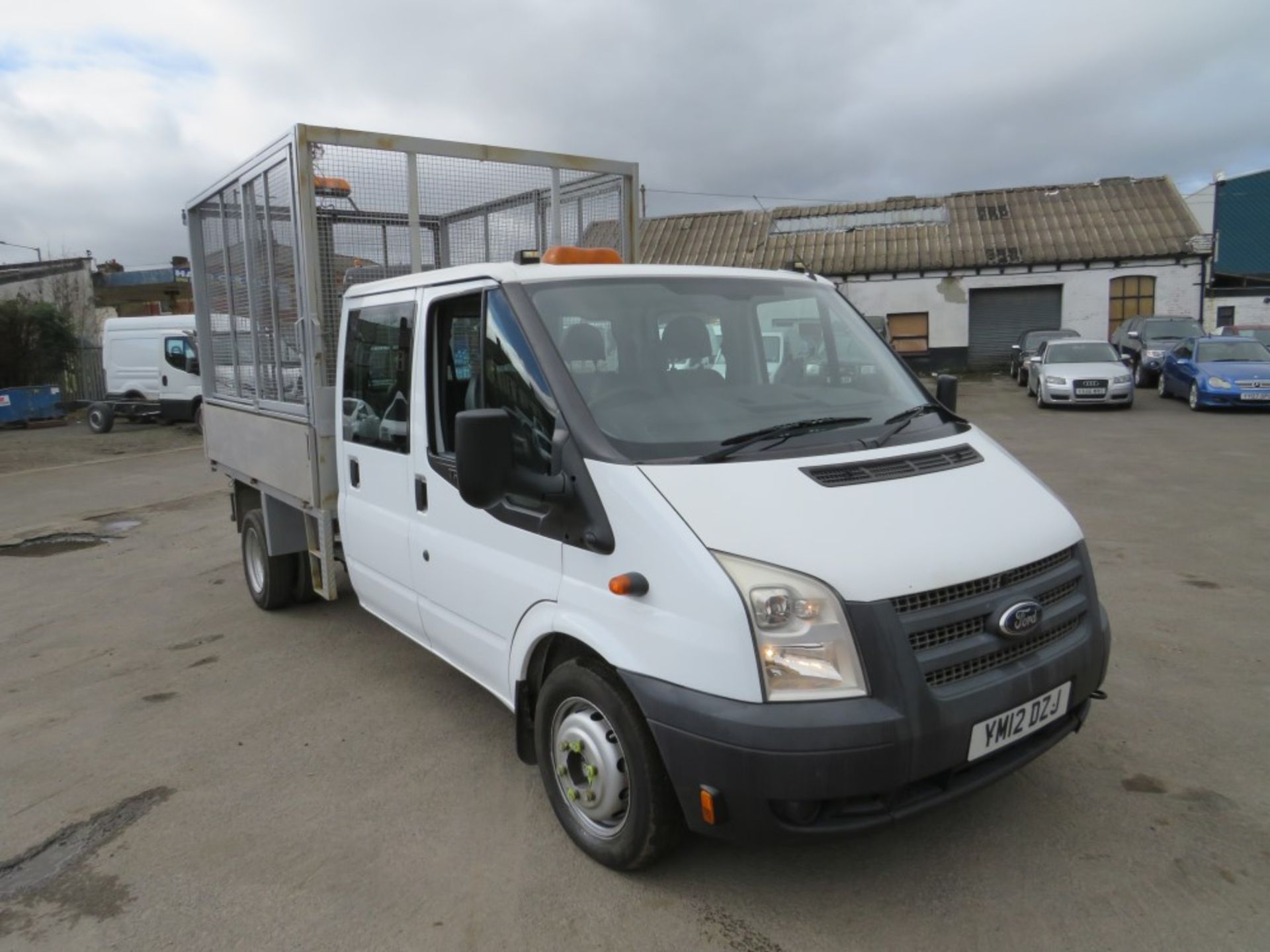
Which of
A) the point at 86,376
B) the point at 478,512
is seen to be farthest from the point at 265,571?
the point at 86,376

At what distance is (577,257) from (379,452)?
1358 mm

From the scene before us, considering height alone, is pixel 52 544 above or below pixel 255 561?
below

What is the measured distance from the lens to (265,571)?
20.1 ft

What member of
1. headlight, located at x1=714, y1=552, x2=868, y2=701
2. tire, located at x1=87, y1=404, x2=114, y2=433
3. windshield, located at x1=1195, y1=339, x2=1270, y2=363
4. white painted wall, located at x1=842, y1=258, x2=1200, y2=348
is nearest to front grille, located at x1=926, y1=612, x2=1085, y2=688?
headlight, located at x1=714, y1=552, x2=868, y2=701

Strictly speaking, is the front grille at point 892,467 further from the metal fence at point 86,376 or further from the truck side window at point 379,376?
the metal fence at point 86,376

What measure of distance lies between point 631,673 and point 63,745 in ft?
10.8

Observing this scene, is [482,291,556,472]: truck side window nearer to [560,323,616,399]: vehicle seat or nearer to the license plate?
[560,323,616,399]: vehicle seat

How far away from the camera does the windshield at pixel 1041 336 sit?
949 inches

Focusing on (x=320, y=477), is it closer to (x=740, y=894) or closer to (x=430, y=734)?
(x=430, y=734)

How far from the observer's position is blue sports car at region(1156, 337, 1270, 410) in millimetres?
Result: 16578

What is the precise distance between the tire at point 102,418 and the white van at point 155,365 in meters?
0.26

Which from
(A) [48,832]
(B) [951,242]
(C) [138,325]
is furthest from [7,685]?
(B) [951,242]

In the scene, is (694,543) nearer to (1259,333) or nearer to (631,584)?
(631,584)

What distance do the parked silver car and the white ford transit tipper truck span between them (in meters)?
15.8
